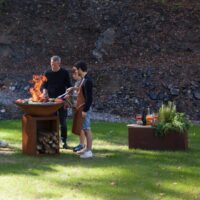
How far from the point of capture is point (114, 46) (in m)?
20.7

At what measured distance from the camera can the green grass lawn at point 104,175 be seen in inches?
244

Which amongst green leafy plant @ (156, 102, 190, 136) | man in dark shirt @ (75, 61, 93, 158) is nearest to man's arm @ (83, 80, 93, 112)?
man in dark shirt @ (75, 61, 93, 158)

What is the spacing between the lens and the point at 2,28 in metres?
21.7

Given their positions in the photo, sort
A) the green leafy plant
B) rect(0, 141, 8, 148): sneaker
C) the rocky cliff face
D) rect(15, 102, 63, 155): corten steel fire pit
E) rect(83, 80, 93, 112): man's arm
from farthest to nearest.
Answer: the rocky cliff face < rect(0, 141, 8, 148): sneaker < the green leafy plant < rect(15, 102, 63, 155): corten steel fire pit < rect(83, 80, 93, 112): man's arm

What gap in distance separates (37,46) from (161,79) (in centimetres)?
611

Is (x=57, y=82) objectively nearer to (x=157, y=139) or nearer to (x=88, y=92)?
(x=88, y=92)

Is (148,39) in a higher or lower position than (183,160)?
higher

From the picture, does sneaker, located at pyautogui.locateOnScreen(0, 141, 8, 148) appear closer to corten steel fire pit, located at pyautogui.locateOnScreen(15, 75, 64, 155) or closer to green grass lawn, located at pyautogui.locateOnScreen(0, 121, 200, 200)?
green grass lawn, located at pyautogui.locateOnScreen(0, 121, 200, 200)

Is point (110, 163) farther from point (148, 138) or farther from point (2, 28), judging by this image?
point (2, 28)

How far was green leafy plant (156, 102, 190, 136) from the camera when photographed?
9344 millimetres

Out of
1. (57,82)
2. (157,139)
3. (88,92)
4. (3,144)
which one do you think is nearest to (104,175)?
(88,92)

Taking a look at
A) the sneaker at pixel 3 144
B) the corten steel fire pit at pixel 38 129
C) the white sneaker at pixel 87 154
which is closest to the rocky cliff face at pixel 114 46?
the sneaker at pixel 3 144

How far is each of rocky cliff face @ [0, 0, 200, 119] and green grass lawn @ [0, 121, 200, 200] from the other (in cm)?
712

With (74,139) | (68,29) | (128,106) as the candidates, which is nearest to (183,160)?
(74,139)
